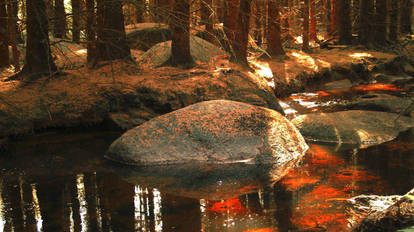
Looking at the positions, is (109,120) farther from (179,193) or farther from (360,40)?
(360,40)

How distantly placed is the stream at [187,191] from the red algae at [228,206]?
0.01 metres

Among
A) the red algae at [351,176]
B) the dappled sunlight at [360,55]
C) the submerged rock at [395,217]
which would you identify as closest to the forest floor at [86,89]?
the red algae at [351,176]

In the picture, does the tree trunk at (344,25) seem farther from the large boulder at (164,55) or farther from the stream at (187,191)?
the stream at (187,191)

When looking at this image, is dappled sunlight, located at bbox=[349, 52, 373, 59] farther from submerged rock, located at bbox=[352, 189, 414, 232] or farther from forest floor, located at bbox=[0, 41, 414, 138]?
submerged rock, located at bbox=[352, 189, 414, 232]

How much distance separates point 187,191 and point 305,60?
12230mm

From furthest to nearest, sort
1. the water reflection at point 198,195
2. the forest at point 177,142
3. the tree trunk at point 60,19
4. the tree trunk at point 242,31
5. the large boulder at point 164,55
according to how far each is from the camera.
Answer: the tree trunk at point 242,31, the large boulder at point 164,55, the water reflection at point 198,195, the forest at point 177,142, the tree trunk at point 60,19

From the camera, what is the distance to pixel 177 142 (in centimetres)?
764

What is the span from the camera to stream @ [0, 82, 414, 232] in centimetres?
503

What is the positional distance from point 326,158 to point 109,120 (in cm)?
445

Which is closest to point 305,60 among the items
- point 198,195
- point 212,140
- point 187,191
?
point 212,140

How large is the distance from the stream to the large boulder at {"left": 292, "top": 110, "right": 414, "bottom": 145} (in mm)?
414

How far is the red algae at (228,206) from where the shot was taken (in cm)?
543

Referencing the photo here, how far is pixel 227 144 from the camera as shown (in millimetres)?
7641

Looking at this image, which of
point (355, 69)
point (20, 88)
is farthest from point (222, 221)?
point (355, 69)
